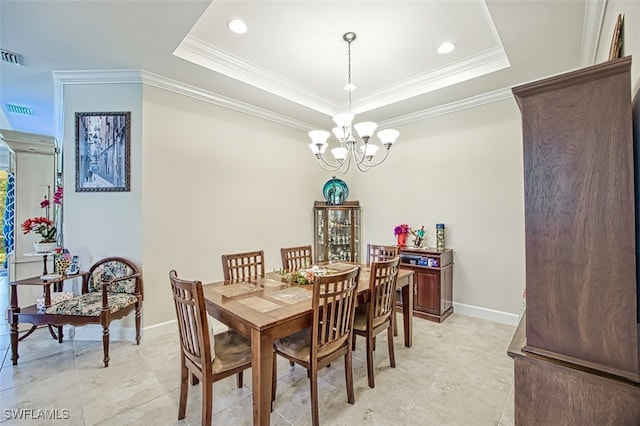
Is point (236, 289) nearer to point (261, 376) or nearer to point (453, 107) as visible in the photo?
point (261, 376)

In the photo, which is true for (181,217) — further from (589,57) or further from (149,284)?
(589,57)

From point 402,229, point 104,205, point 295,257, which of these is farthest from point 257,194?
point 402,229

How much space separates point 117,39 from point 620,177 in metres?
3.47

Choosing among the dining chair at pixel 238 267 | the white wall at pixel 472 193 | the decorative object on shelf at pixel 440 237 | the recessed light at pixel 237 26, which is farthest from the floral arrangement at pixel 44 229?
the decorative object on shelf at pixel 440 237

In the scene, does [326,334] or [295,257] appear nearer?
[326,334]

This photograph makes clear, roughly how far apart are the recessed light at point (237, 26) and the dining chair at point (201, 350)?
2.19m

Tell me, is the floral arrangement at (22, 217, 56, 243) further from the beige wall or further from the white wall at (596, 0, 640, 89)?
the white wall at (596, 0, 640, 89)

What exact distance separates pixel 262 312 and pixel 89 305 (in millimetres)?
1958

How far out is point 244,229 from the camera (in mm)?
3949

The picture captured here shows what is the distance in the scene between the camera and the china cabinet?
15.7ft

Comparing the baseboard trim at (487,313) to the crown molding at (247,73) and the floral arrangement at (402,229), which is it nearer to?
the floral arrangement at (402,229)

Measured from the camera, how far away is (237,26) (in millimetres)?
2531

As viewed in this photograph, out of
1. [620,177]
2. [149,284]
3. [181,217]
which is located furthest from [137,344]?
[620,177]

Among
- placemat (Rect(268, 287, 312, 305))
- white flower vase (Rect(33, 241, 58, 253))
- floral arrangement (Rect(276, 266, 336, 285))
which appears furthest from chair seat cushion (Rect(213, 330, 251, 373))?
white flower vase (Rect(33, 241, 58, 253))
